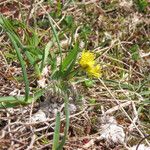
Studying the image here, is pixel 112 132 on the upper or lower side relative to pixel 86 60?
lower

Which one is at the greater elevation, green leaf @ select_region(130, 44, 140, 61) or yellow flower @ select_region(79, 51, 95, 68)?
yellow flower @ select_region(79, 51, 95, 68)

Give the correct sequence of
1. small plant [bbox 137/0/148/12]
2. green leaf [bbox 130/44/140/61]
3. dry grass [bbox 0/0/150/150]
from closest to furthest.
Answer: dry grass [bbox 0/0/150/150] → green leaf [bbox 130/44/140/61] → small plant [bbox 137/0/148/12]

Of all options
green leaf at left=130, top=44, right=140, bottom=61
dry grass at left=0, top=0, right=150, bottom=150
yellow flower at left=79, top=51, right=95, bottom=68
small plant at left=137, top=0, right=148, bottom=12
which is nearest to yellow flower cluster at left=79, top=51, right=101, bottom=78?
yellow flower at left=79, top=51, right=95, bottom=68

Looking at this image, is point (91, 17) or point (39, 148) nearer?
point (39, 148)

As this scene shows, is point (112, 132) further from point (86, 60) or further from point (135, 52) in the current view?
point (135, 52)

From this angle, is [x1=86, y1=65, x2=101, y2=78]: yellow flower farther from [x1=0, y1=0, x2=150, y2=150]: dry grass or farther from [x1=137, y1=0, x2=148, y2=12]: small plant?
[x1=137, y1=0, x2=148, y2=12]: small plant

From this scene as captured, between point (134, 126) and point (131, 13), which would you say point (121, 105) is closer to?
point (134, 126)

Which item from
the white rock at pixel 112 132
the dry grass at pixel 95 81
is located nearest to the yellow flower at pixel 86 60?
the dry grass at pixel 95 81

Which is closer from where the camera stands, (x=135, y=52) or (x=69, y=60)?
(x=69, y=60)

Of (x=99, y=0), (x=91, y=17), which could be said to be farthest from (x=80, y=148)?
(x=99, y=0)

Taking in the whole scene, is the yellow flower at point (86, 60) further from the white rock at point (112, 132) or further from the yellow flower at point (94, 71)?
the white rock at point (112, 132)

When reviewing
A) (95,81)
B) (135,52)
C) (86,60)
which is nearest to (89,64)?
(86,60)
